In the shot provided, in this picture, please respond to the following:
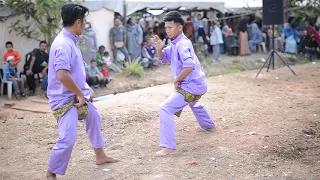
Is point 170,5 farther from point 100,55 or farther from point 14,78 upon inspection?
point 14,78

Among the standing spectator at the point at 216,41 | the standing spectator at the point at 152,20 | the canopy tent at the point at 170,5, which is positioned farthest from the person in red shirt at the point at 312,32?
the standing spectator at the point at 152,20

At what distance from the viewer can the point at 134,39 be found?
15.4 meters

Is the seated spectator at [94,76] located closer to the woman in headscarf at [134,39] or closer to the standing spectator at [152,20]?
the woman in headscarf at [134,39]

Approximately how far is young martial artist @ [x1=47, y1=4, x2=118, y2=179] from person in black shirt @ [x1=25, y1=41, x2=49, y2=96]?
24.5 feet

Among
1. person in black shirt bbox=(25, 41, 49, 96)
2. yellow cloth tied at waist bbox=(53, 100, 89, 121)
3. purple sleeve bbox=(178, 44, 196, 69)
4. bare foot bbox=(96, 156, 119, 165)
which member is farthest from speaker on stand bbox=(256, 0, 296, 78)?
yellow cloth tied at waist bbox=(53, 100, 89, 121)

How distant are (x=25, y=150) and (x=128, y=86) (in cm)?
716

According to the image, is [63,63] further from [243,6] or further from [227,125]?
[243,6]

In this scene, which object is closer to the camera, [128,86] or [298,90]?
[298,90]

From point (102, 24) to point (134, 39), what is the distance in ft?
4.70

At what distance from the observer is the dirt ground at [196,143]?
185 inches

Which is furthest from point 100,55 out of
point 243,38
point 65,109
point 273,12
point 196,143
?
point 65,109

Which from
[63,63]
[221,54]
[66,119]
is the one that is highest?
[63,63]

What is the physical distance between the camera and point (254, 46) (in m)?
Answer: 20.1

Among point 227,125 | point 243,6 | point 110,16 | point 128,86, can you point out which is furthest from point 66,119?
point 243,6
